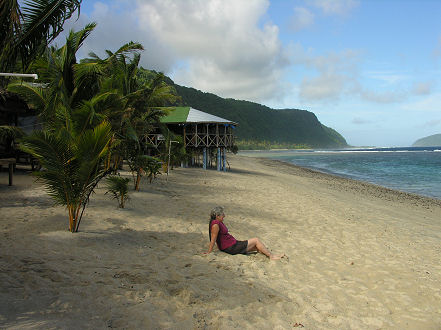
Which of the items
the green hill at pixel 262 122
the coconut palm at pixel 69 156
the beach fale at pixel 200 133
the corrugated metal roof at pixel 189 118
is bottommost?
the coconut palm at pixel 69 156

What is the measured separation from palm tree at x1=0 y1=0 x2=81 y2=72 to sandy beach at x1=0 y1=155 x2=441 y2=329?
2820mm

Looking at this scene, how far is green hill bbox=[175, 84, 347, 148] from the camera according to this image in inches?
4800

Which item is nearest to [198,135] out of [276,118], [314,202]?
[314,202]

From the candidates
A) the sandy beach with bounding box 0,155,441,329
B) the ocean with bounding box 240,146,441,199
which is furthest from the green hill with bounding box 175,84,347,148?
the sandy beach with bounding box 0,155,441,329

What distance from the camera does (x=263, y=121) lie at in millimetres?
153625

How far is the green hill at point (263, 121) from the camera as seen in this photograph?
12191cm

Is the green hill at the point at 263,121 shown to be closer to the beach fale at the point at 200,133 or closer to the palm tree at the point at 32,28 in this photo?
the beach fale at the point at 200,133

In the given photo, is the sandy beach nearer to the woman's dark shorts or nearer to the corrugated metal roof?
the woman's dark shorts

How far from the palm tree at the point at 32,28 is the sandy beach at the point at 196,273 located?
9.25 ft

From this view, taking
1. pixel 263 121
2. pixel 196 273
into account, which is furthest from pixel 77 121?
pixel 263 121

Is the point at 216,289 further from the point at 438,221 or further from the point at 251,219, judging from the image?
the point at 438,221

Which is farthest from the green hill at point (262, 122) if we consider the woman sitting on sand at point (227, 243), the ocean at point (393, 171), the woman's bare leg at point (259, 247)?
the woman's bare leg at point (259, 247)

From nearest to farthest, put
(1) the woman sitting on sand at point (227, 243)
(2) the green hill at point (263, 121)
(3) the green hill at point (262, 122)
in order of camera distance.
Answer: (1) the woman sitting on sand at point (227, 243), (3) the green hill at point (262, 122), (2) the green hill at point (263, 121)

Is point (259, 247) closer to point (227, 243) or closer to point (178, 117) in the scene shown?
point (227, 243)
